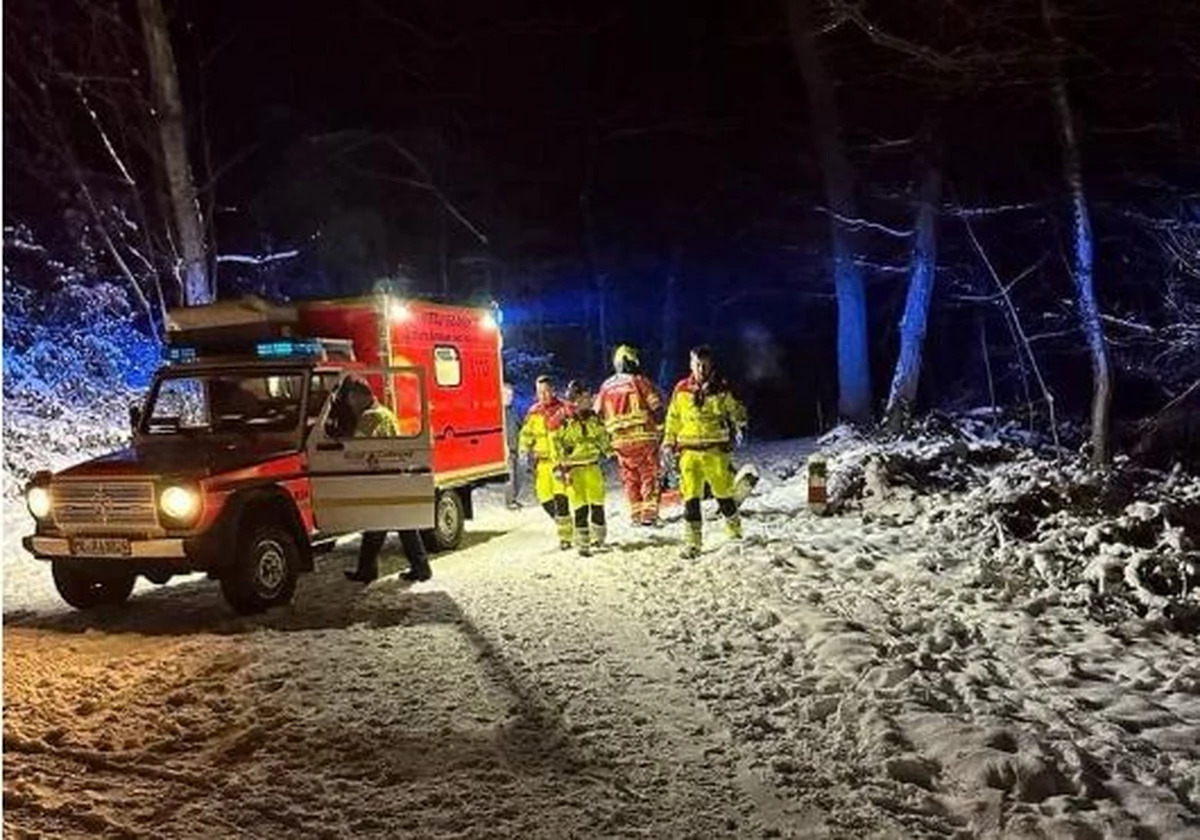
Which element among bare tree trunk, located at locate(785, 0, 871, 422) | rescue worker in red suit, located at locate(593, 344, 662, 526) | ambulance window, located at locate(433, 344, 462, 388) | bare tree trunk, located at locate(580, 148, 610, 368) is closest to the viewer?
rescue worker in red suit, located at locate(593, 344, 662, 526)

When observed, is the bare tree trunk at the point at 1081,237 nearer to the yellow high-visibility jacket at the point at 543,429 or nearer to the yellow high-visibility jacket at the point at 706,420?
the yellow high-visibility jacket at the point at 706,420

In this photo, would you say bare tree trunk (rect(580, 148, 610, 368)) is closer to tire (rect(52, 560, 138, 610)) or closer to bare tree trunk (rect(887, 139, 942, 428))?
bare tree trunk (rect(887, 139, 942, 428))

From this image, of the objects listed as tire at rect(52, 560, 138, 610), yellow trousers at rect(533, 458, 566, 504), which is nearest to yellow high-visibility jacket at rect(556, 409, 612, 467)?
yellow trousers at rect(533, 458, 566, 504)

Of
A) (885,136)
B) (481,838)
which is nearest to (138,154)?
(885,136)

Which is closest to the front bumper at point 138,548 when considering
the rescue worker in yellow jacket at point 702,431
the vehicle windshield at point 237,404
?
the vehicle windshield at point 237,404

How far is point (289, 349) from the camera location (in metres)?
10.8

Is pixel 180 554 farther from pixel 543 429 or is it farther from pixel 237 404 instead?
pixel 543 429

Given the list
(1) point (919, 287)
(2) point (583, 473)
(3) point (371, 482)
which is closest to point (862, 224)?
(1) point (919, 287)

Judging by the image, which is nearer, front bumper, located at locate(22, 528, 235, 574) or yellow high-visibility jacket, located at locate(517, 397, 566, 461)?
front bumper, located at locate(22, 528, 235, 574)

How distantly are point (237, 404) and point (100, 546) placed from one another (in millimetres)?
2084

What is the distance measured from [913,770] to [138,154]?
25566 millimetres

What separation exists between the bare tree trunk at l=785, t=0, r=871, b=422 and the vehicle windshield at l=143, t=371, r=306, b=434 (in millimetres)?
14997

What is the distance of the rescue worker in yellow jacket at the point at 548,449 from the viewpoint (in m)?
12.1

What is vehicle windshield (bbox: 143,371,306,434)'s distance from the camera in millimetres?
10398
